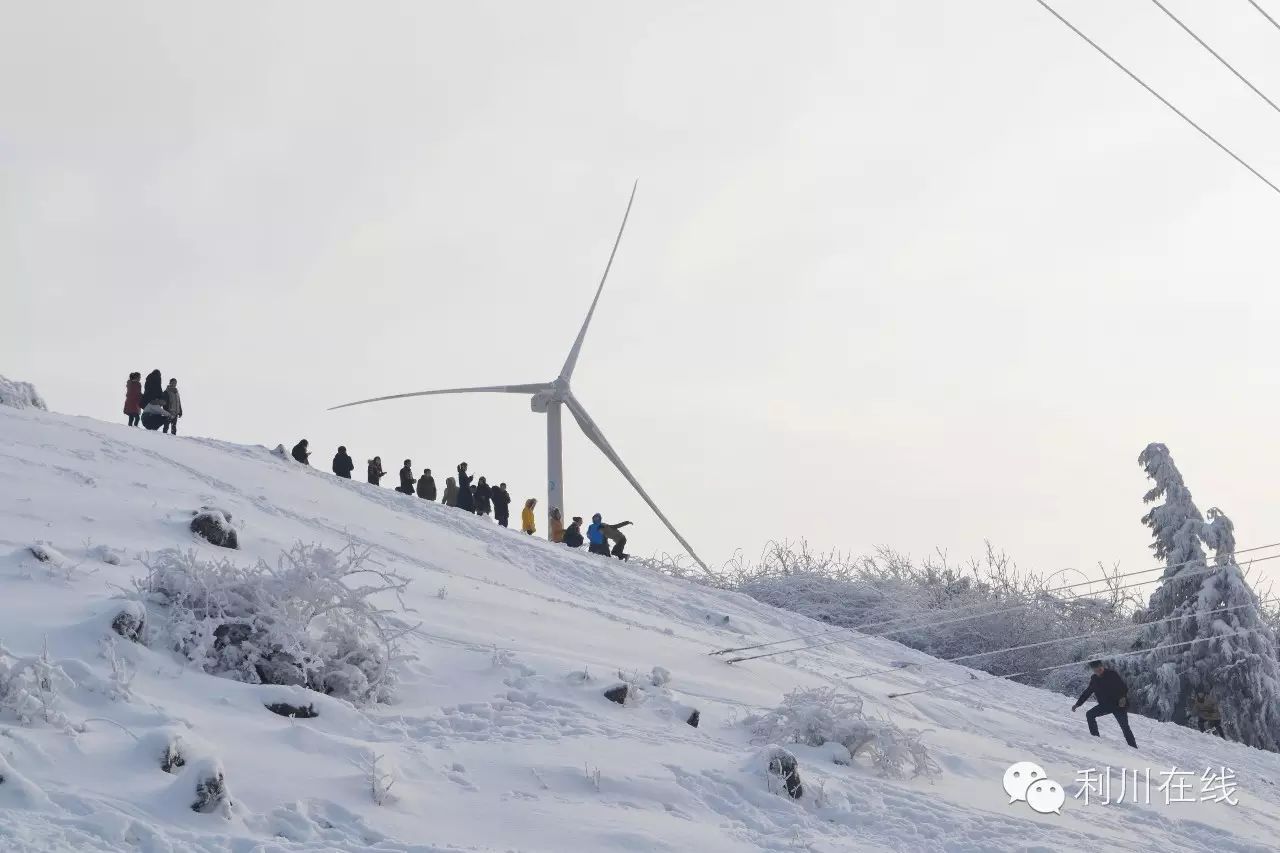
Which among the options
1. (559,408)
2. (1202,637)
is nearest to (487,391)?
(559,408)

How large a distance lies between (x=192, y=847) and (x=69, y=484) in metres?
10.4

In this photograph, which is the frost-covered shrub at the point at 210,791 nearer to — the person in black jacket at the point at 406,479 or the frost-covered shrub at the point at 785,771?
the frost-covered shrub at the point at 785,771

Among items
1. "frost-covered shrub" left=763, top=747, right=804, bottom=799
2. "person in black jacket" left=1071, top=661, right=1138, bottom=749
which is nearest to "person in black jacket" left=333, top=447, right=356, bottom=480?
"person in black jacket" left=1071, top=661, right=1138, bottom=749

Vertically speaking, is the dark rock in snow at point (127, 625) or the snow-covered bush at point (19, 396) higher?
the snow-covered bush at point (19, 396)

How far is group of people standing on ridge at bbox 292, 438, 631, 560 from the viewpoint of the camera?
28422 mm

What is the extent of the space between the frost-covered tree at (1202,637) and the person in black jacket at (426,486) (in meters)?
19.4

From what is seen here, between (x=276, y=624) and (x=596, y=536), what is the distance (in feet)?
59.3

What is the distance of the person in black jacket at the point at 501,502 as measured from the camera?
29812mm

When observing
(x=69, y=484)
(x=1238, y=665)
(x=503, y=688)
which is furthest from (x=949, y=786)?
(x=1238, y=665)

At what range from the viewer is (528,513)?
3002 centimetres

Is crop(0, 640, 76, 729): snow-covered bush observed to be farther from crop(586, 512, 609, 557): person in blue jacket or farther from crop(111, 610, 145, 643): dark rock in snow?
crop(586, 512, 609, 557): person in blue jacket

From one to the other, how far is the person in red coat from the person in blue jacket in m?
9.31

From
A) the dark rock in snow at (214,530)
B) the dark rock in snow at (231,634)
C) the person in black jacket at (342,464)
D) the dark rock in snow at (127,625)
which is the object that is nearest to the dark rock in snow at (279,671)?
the dark rock in snow at (231,634)

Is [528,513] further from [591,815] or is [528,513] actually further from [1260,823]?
[591,815]
